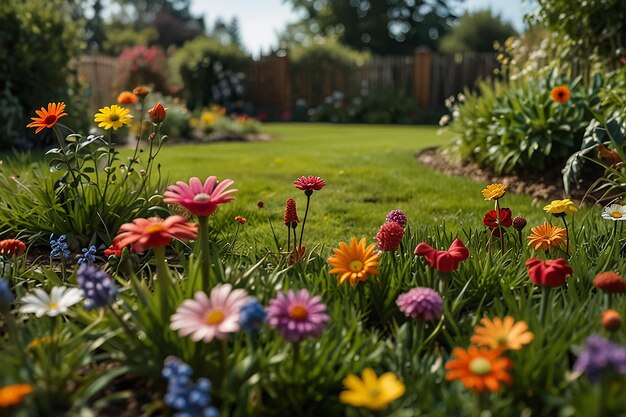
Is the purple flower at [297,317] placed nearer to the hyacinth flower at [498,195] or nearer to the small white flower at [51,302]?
the small white flower at [51,302]

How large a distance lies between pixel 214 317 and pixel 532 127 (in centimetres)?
475

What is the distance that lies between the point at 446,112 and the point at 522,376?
17.5 metres

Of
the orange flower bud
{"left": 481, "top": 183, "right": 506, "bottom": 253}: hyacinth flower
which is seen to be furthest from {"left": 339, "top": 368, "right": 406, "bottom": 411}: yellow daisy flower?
the orange flower bud

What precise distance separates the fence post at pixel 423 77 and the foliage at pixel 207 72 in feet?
17.9

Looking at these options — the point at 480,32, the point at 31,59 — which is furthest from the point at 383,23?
the point at 31,59

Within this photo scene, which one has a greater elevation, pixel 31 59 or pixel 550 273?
pixel 31 59

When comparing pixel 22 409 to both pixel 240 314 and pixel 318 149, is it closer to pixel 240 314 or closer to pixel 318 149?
pixel 240 314

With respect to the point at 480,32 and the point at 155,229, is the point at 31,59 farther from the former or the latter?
the point at 480,32

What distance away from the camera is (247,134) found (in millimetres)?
12508

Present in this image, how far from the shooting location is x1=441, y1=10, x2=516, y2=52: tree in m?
30.5

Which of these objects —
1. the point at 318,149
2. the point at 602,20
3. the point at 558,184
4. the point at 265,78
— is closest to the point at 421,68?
the point at 265,78

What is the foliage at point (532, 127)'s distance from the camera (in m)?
5.46

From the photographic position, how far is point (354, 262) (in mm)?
2143

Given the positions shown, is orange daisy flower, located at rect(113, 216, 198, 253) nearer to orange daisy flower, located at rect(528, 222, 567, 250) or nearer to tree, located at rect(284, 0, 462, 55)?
orange daisy flower, located at rect(528, 222, 567, 250)
